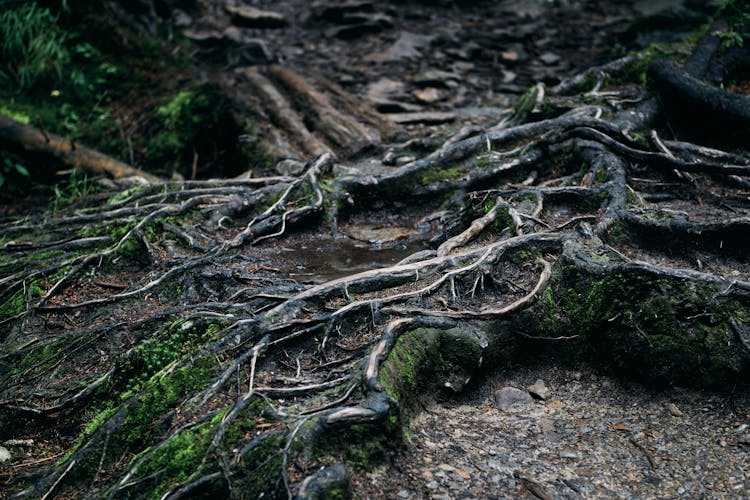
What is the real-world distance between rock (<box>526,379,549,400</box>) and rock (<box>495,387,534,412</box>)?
0.03 m

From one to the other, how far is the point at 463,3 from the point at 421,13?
1.01m

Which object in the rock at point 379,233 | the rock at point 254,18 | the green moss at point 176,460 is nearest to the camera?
the green moss at point 176,460

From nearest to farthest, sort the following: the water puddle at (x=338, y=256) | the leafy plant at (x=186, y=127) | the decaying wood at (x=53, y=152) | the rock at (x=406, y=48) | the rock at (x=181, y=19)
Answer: the water puddle at (x=338, y=256)
the decaying wood at (x=53, y=152)
the leafy plant at (x=186, y=127)
the rock at (x=406, y=48)
the rock at (x=181, y=19)

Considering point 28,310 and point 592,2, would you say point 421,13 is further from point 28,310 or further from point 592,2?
point 28,310

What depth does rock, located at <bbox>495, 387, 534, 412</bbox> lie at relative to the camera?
11.2 feet

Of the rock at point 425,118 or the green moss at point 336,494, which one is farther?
the rock at point 425,118

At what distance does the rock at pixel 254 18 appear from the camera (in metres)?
10.2

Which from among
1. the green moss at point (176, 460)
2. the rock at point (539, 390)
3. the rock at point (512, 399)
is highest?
the green moss at point (176, 460)

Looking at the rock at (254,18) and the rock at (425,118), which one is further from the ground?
the rock at (254,18)

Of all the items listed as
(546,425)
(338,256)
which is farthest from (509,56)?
(546,425)

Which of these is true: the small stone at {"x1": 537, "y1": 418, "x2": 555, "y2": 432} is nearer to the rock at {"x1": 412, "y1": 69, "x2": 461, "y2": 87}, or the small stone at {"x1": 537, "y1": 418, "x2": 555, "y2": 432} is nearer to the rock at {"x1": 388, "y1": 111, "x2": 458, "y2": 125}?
the rock at {"x1": 388, "y1": 111, "x2": 458, "y2": 125}

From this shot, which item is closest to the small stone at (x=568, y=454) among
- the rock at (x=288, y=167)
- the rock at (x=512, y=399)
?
the rock at (x=512, y=399)

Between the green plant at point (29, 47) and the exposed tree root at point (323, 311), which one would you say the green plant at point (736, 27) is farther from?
the green plant at point (29, 47)

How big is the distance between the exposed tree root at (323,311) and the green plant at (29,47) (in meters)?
3.51
